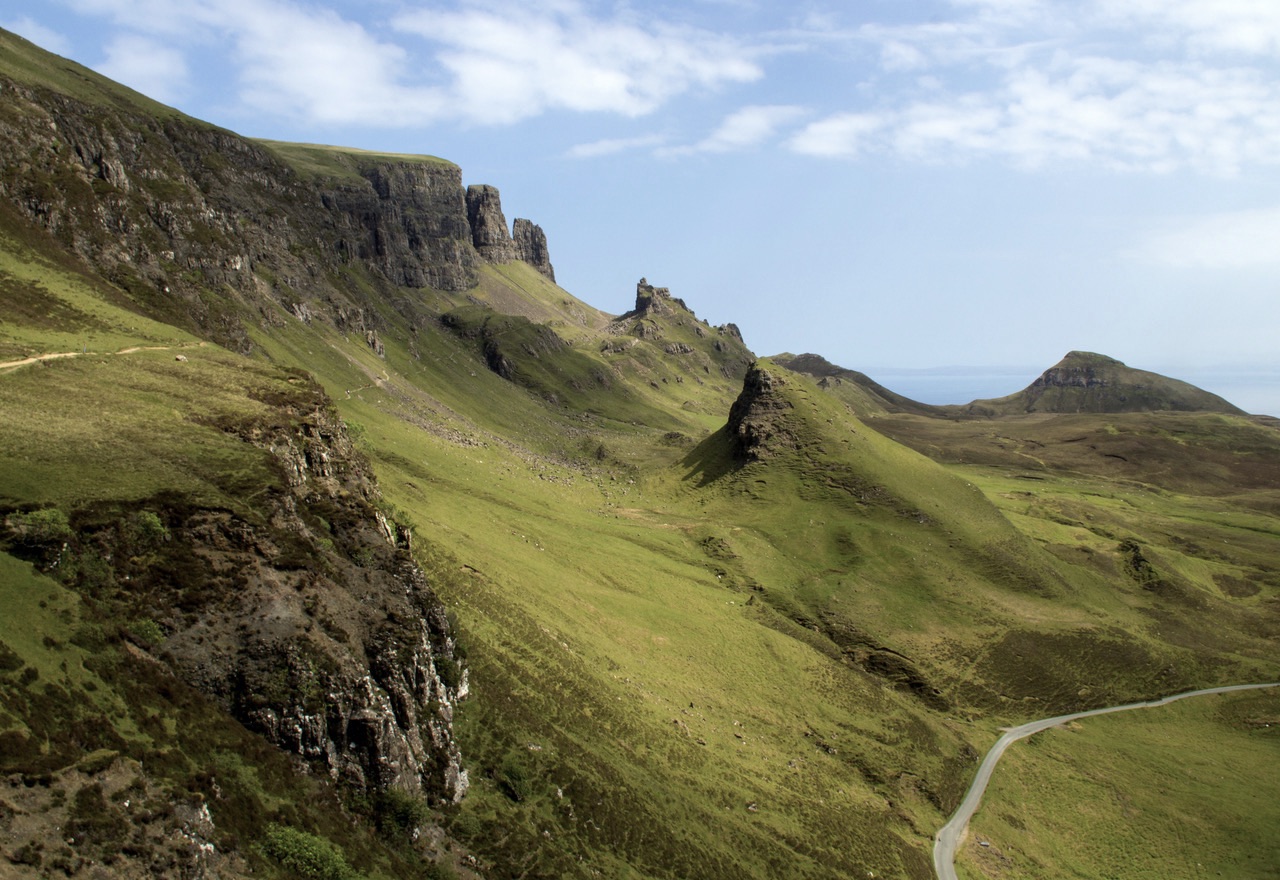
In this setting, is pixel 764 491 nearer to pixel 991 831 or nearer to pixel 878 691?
pixel 878 691

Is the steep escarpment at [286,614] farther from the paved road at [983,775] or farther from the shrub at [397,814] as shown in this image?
the paved road at [983,775]

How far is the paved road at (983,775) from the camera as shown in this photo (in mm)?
69875

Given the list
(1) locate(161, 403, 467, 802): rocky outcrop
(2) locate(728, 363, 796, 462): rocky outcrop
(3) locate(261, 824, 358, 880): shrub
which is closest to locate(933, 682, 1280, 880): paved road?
(1) locate(161, 403, 467, 802): rocky outcrop

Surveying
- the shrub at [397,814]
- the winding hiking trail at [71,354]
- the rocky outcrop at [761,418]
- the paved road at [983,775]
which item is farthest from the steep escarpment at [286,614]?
the rocky outcrop at [761,418]

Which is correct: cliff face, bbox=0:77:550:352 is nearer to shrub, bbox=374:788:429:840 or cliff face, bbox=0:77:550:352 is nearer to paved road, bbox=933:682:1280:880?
shrub, bbox=374:788:429:840

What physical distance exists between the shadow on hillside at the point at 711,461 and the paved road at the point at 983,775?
7614 centimetres

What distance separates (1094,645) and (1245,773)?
24618mm

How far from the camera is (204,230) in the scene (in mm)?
141875

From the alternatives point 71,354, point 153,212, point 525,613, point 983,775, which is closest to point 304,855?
point 525,613

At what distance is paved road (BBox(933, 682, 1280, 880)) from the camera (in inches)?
2751

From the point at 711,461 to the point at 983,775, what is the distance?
93068 mm

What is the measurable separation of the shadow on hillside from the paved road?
76138mm

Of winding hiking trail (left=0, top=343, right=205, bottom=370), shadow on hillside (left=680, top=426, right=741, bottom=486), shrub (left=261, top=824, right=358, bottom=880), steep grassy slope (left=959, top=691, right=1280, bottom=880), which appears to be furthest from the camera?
shadow on hillside (left=680, top=426, right=741, bottom=486)

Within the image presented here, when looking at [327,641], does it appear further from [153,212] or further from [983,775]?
[153,212]
